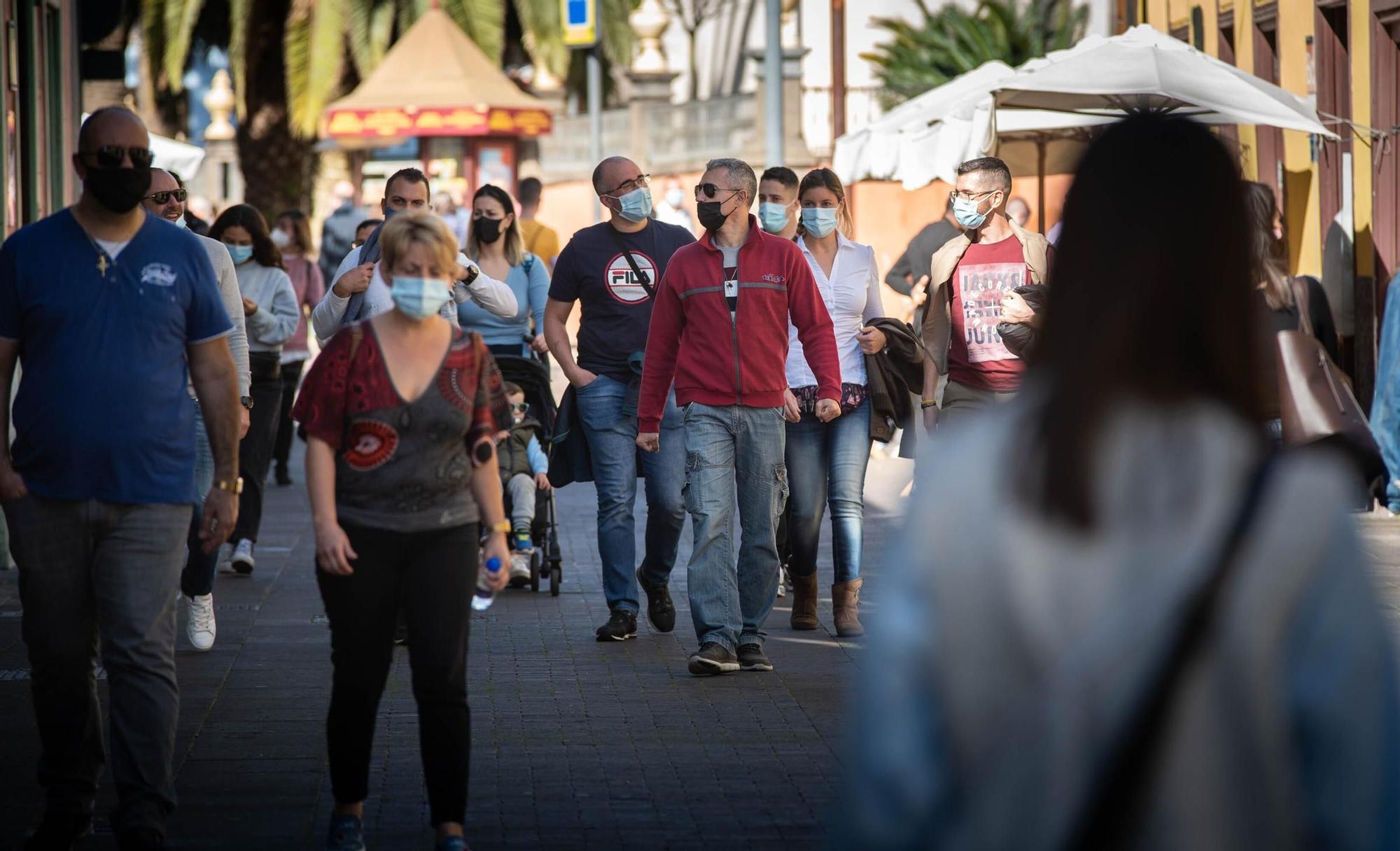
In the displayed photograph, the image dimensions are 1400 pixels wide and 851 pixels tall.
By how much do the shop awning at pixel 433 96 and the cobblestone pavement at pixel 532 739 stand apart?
2294cm

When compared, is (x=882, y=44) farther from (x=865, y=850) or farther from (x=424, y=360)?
(x=865, y=850)

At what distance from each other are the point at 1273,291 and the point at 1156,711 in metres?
5.54

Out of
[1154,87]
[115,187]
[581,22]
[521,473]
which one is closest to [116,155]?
[115,187]

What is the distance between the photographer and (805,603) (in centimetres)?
879

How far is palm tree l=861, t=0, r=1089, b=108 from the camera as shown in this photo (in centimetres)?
3444

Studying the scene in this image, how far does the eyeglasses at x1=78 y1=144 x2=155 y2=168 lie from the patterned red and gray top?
72 cm

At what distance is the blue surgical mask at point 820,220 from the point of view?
8.55 meters

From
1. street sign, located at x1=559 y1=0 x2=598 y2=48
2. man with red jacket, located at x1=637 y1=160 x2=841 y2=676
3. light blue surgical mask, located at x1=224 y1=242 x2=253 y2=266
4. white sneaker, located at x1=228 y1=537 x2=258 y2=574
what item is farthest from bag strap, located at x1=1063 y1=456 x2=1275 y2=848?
street sign, located at x1=559 y1=0 x2=598 y2=48

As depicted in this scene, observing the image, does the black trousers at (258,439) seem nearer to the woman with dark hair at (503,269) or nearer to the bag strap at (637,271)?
the woman with dark hair at (503,269)

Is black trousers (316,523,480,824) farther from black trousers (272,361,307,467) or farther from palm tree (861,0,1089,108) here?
palm tree (861,0,1089,108)

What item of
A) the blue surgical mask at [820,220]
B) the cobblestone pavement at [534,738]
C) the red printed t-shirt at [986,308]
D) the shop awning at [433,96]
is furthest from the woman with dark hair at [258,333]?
the shop awning at [433,96]

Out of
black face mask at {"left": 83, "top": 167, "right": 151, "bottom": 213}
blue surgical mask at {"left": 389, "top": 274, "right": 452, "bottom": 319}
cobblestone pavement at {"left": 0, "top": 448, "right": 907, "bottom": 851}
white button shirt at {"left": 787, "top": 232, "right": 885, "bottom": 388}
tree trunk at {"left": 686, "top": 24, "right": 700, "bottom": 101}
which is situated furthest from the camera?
tree trunk at {"left": 686, "top": 24, "right": 700, "bottom": 101}

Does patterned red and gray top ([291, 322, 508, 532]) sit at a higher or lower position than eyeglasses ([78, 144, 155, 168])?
lower

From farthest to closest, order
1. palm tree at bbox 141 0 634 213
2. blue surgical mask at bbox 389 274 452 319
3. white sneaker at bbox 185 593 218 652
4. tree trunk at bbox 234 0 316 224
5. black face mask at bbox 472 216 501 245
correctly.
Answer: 1. tree trunk at bbox 234 0 316 224
2. palm tree at bbox 141 0 634 213
3. black face mask at bbox 472 216 501 245
4. white sneaker at bbox 185 593 218 652
5. blue surgical mask at bbox 389 274 452 319
